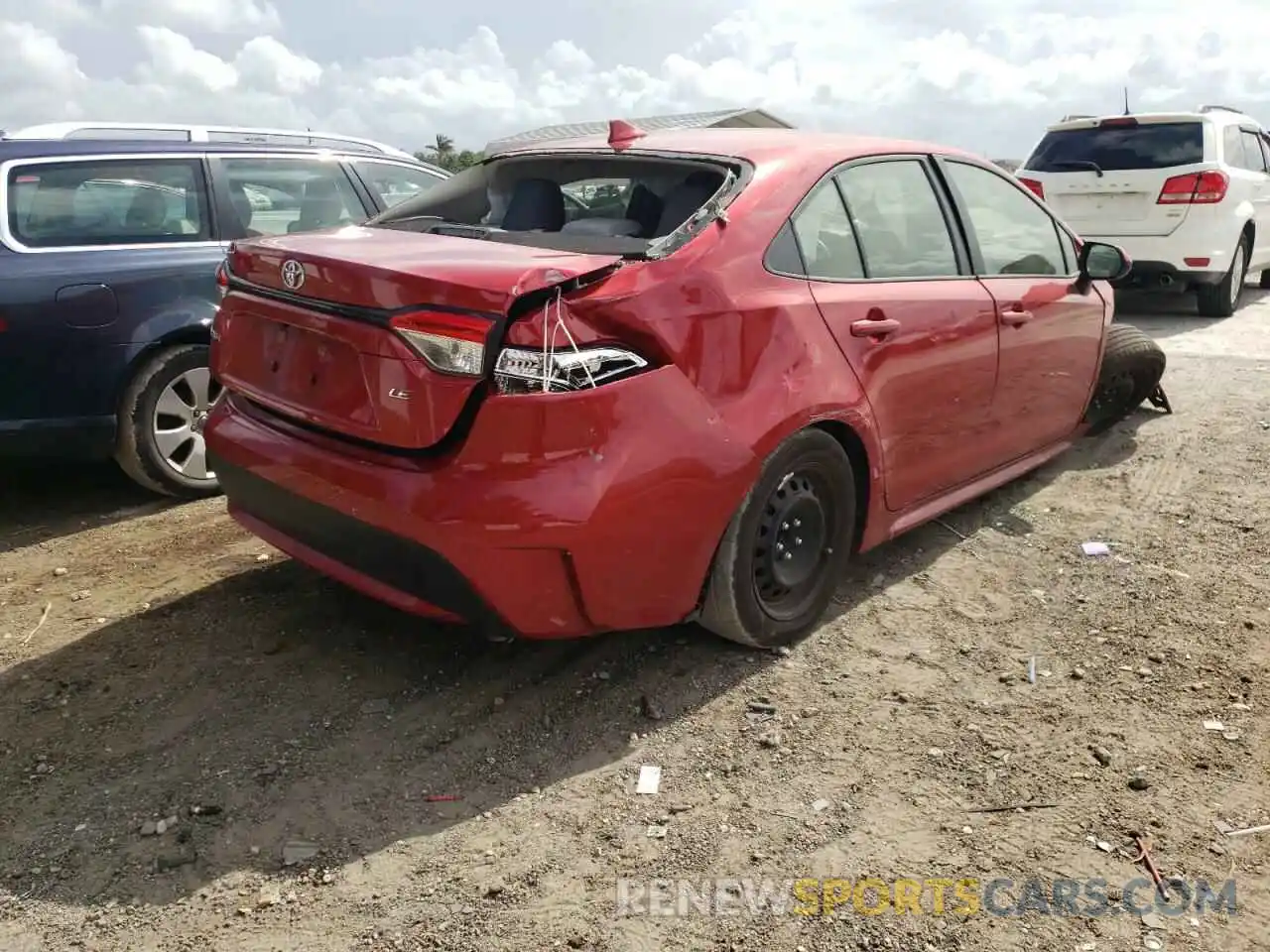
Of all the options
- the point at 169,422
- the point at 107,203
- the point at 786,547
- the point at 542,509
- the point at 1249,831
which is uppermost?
the point at 107,203

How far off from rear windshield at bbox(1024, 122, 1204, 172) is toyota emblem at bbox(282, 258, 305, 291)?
27.1ft

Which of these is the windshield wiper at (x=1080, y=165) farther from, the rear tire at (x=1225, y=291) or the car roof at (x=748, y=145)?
the car roof at (x=748, y=145)

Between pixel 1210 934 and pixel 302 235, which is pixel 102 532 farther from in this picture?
pixel 1210 934

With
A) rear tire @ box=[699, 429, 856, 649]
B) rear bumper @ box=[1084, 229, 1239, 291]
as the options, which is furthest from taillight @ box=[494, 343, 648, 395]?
rear bumper @ box=[1084, 229, 1239, 291]

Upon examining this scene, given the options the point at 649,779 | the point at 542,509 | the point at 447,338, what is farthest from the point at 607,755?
the point at 447,338

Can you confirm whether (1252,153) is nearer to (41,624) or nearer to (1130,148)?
(1130,148)

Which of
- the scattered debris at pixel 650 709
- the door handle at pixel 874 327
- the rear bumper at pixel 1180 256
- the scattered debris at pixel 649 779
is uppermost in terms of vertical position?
the door handle at pixel 874 327

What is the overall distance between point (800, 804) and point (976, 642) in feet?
3.74

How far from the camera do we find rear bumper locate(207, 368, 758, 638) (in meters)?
2.60

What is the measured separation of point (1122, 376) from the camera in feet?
18.5

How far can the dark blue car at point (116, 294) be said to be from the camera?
4348 millimetres

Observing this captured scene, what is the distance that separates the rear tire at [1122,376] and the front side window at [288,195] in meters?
3.99

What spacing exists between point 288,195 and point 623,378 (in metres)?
3.60

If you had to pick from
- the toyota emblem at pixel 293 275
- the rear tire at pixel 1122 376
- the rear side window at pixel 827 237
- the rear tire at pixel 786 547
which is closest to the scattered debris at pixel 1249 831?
the rear tire at pixel 786 547
